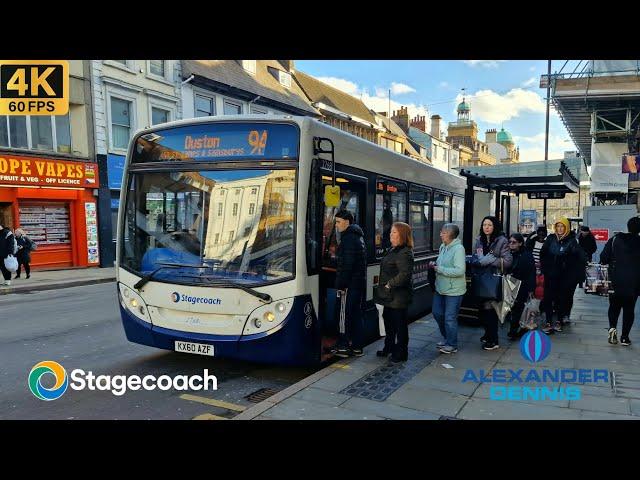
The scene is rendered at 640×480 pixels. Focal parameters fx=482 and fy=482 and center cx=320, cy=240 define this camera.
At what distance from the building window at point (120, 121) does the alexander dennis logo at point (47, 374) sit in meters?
15.6

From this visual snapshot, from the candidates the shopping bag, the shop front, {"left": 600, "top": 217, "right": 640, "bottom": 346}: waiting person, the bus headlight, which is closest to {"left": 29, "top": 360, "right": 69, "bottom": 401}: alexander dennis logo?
the bus headlight

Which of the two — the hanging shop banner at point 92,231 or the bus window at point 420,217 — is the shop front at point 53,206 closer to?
the hanging shop banner at point 92,231

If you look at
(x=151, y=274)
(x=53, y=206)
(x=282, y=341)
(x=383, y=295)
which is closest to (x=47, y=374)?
(x=151, y=274)

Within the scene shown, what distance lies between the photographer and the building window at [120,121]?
1959 centimetres

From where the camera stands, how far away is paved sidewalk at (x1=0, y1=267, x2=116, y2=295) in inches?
516

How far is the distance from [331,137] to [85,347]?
4.42m

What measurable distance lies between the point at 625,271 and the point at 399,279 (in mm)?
3139

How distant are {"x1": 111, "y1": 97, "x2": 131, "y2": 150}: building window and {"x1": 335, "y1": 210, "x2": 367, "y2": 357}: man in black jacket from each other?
55.1ft

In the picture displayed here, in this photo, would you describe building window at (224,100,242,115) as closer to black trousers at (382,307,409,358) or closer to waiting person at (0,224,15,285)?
waiting person at (0,224,15,285)

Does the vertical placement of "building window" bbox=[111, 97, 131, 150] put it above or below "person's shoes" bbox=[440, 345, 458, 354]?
above

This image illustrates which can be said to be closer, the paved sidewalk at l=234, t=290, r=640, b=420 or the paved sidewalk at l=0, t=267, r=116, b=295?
the paved sidewalk at l=234, t=290, r=640, b=420

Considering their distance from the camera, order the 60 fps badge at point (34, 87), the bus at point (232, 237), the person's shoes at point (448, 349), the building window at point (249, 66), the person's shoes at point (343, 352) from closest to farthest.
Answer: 1. the 60 fps badge at point (34, 87)
2. the bus at point (232, 237)
3. the person's shoes at point (343, 352)
4. the person's shoes at point (448, 349)
5. the building window at point (249, 66)

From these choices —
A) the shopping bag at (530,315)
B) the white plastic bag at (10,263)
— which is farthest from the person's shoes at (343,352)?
the white plastic bag at (10,263)
